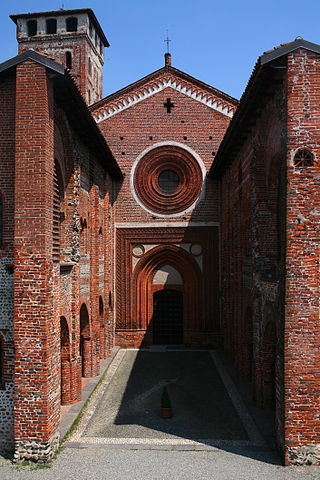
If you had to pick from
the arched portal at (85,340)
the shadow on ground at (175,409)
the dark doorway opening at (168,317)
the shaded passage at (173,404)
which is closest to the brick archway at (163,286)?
the dark doorway opening at (168,317)

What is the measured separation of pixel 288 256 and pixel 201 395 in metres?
6.33

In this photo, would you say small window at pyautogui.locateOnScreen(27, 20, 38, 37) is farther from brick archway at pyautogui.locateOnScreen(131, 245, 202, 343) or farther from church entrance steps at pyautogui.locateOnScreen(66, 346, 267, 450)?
church entrance steps at pyautogui.locateOnScreen(66, 346, 267, 450)

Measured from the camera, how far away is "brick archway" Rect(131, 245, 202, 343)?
736 inches

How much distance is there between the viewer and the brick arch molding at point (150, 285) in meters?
18.7

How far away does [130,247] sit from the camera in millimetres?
18812

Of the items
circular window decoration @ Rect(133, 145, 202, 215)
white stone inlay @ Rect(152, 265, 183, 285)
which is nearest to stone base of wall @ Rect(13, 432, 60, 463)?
white stone inlay @ Rect(152, 265, 183, 285)

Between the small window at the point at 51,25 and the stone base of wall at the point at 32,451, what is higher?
the small window at the point at 51,25

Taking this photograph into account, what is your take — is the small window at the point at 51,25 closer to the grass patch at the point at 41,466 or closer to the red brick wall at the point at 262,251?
the red brick wall at the point at 262,251

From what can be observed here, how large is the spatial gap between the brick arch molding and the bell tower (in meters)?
10.2

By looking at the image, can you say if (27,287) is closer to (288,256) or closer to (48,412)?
(48,412)

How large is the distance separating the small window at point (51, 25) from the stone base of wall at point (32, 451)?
71.8 ft

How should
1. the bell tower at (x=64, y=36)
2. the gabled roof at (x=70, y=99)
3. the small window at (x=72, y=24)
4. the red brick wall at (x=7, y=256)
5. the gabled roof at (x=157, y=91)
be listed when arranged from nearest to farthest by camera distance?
the gabled roof at (x=70, y=99) → the red brick wall at (x=7, y=256) → the gabled roof at (x=157, y=91) → the bell tower at (x=64, y=36) → the small window at (x=72, y=24)

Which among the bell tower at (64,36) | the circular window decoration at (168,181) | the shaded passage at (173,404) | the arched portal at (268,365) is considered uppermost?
the bell tower at (64,36)

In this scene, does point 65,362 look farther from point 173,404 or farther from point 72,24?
point 72,24
